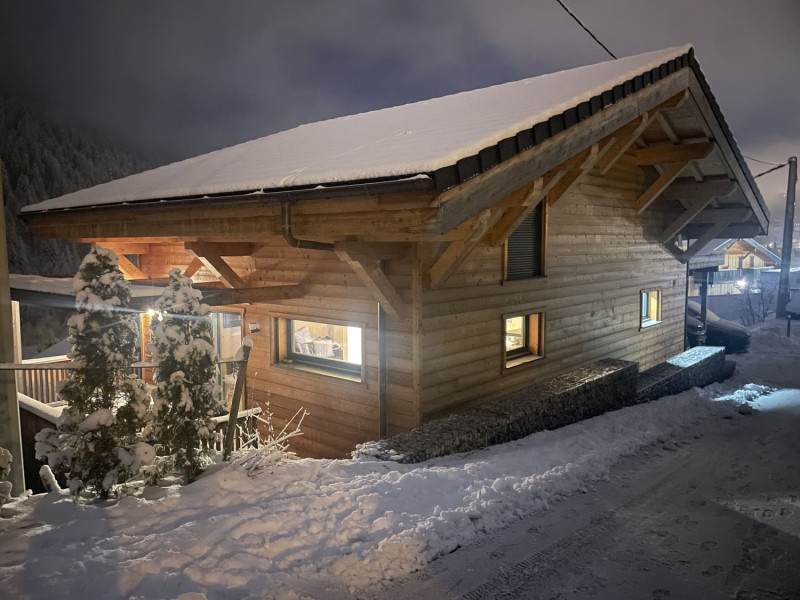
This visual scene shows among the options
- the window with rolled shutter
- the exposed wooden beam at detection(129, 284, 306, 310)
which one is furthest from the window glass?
the window with rolled shutter

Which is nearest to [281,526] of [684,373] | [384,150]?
[384,150]

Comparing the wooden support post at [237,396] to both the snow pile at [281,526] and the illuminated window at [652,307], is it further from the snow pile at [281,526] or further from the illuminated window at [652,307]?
the illuminated window at [652,307]

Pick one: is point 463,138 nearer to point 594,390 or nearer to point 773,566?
point 773,566

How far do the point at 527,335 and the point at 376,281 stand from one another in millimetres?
4477

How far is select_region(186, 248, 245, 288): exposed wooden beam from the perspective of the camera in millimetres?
8273

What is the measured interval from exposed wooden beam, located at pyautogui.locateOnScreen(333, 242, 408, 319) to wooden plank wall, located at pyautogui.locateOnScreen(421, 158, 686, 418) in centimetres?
43

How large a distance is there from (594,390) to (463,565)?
5770mm

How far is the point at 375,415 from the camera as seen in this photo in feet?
25.6

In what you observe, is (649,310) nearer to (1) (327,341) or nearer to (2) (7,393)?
(1) (327,341)

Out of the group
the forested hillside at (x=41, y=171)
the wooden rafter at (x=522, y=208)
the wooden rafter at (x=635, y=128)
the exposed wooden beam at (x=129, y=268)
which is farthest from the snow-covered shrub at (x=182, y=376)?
the forested hillside at (x=41, y=171)

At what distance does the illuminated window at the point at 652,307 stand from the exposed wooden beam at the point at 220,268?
34.9 feet

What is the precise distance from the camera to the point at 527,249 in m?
9.64

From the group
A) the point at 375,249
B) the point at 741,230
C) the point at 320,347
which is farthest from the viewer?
the point at 741,230

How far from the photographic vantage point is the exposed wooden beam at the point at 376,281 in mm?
6168
